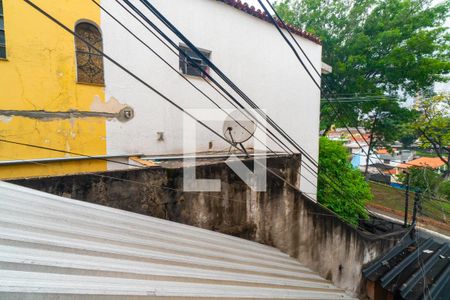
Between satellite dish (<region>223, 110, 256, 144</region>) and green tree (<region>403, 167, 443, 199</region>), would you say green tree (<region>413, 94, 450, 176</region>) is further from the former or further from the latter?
satellite dish (<region>223, 110, 256, 144</region>)

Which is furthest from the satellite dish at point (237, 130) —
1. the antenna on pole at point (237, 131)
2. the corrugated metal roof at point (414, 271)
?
the corrugated metal roof at point (414, 271)

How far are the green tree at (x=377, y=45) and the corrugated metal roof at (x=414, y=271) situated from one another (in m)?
5.84

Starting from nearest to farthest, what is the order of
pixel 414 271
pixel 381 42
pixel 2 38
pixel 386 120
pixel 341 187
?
pixel 2 38, pixel 414 271, pixel 341 187, pixel 381 42, pixel 386 120

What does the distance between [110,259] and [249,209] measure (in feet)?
8.33

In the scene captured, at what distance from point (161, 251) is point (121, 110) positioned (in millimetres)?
3576

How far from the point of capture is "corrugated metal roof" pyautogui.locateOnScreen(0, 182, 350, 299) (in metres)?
1.25

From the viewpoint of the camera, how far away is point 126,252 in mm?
1796

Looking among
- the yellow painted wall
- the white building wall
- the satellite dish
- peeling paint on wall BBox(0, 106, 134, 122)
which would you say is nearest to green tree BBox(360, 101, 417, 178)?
the white building wall

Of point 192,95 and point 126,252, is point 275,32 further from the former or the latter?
point 126,252

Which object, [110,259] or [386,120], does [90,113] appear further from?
[386,120]

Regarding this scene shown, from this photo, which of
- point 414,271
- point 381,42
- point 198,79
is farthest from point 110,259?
point 381,42

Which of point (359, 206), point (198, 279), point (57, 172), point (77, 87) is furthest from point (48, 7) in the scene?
point (359, 206)

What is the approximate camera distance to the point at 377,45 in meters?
9.78

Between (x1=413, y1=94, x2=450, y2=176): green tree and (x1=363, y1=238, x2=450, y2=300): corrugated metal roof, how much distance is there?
987cm
